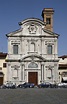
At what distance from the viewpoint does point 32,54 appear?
59.0 metres

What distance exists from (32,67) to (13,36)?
22.6 feet

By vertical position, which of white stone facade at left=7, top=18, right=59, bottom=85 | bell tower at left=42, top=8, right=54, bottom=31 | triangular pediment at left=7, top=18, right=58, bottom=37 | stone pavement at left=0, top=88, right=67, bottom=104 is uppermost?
bell tower at left=42, top=8, right=54, bottom=31

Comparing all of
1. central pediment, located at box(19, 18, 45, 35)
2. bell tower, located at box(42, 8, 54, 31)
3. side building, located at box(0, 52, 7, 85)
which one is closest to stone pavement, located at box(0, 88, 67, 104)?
side building, located at box(0, 52, 7, 85)

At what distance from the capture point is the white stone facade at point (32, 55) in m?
58.9

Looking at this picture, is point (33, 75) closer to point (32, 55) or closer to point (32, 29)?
point (32, 55)

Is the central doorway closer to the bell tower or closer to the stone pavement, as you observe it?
the bell tower

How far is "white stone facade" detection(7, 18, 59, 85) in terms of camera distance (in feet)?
193

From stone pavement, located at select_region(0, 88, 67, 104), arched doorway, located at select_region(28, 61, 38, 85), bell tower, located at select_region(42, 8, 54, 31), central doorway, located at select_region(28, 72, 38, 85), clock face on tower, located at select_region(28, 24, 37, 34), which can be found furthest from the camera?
bell tower, located at select_region(42, 8, 54, 31)

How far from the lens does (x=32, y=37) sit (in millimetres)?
59750

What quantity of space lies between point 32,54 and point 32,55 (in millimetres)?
199

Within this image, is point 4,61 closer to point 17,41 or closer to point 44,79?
point 17,41

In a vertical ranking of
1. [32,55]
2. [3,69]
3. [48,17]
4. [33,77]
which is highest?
[48,17]

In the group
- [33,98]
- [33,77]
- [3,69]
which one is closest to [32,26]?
[33,77]

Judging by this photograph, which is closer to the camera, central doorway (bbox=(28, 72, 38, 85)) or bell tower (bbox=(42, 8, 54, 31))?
central doorway (bbox=(28, 72, 38, 85))
